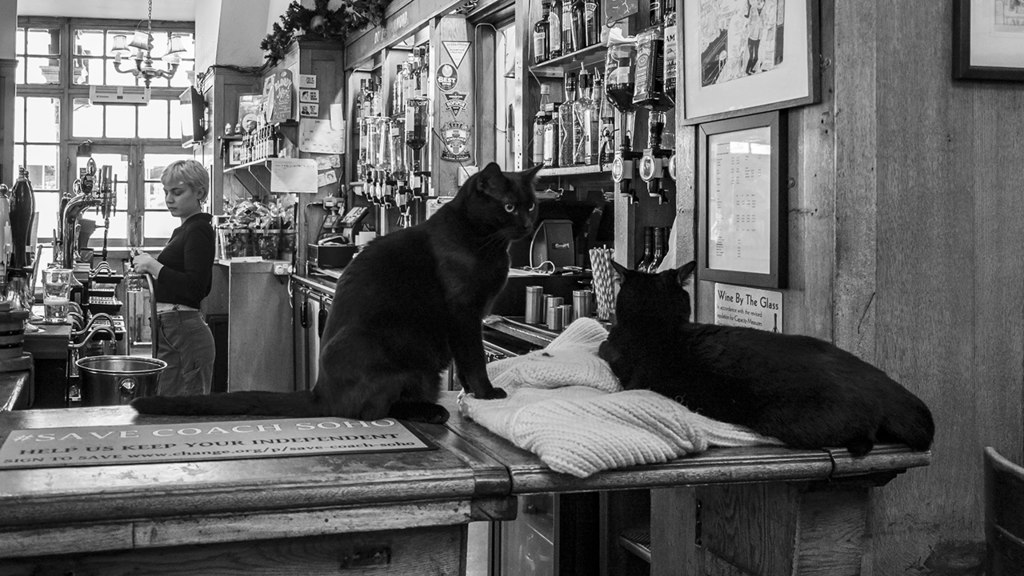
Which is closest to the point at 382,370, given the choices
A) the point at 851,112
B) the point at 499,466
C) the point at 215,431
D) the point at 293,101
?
the point at 215,431

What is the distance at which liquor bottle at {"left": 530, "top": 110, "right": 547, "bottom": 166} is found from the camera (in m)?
4.21

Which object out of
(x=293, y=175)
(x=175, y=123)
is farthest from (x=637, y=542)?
(x=175, y=123)

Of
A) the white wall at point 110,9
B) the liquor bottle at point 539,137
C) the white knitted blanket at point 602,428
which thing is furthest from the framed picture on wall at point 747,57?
the white wall at point 110,9

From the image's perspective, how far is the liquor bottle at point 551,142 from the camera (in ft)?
13.4

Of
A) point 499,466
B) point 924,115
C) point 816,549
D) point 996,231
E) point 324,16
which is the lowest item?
point 816,549

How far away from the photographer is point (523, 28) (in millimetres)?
4238

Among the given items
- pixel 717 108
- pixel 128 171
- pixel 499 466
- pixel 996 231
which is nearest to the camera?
pixel 499 466

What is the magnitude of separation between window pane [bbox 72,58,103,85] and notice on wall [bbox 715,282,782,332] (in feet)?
42.2

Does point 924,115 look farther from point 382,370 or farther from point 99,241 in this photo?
point 99,241

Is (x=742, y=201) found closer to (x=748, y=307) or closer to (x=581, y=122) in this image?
(x=748, y=307)

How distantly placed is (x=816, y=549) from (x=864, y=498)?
0.11 m

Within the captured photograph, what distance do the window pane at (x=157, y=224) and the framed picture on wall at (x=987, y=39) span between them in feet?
41.2

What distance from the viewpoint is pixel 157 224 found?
13344 mm

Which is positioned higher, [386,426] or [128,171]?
[128,171]
